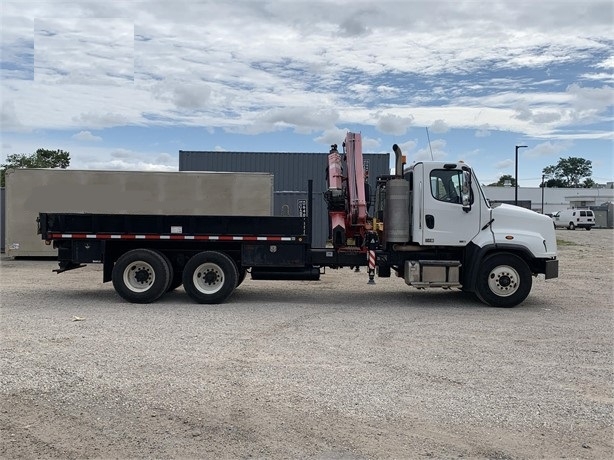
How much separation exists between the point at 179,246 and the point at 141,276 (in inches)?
36.6

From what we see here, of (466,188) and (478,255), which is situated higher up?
(466,188)

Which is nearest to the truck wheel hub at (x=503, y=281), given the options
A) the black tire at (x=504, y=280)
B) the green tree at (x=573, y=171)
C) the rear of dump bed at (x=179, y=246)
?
the black tire at (x=504, y=280)

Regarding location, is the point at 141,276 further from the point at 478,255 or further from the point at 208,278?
the point at 478,255

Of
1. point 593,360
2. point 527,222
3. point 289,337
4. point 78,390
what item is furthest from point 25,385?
point 527,222

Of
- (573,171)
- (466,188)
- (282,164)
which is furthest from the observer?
(573,171)

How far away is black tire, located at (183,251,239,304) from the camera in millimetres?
11453

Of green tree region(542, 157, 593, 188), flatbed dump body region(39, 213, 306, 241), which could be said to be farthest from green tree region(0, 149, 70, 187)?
green tree region(542, 157, 593, 188)

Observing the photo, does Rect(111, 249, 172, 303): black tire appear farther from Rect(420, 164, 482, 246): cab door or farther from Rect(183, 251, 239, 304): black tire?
Rect(420, 164, 482, 246): cab door

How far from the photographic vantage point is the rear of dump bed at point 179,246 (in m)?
11.5

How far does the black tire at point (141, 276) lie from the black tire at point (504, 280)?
6095 mm

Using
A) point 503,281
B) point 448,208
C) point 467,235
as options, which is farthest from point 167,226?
point 503,281

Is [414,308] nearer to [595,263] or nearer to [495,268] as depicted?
[495,268]

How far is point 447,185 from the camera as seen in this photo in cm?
1150

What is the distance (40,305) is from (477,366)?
8.07 metres
